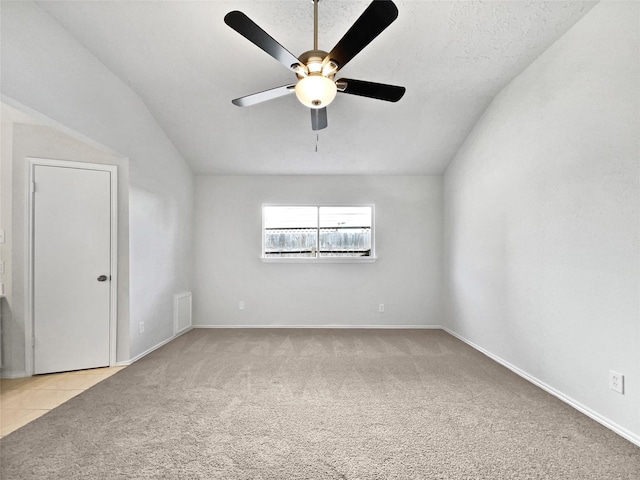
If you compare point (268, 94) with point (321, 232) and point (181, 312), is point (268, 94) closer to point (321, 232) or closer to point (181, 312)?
point (321, 232)

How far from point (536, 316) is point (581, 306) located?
0.50m

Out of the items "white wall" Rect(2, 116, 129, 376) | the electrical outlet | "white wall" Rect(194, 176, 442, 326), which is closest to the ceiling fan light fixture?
"white wall" Rect(2, 116, 129, 376)

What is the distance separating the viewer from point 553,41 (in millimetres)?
2635

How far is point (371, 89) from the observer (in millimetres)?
2307

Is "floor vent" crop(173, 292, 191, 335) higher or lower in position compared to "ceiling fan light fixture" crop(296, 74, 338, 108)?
lower

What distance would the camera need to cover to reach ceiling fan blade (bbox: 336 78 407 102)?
2244mm

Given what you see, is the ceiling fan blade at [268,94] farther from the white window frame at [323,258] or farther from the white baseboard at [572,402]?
the white baseboard at [572,402]

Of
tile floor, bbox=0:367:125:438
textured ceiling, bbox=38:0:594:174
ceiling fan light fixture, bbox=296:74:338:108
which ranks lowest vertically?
tile floor, bbox=0:367:125:438

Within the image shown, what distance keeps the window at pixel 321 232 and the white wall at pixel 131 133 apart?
4.20 feet

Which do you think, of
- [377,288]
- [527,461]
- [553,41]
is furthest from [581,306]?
[377,288]

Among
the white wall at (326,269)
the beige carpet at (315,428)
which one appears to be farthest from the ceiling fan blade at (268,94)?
the white wall at (326,269)

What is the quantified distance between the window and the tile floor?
2.65 metres

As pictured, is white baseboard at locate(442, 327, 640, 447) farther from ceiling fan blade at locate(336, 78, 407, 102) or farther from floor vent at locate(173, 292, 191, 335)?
floor vent at locate(173, 292, 191, 335)

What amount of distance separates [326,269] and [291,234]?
0.77m
